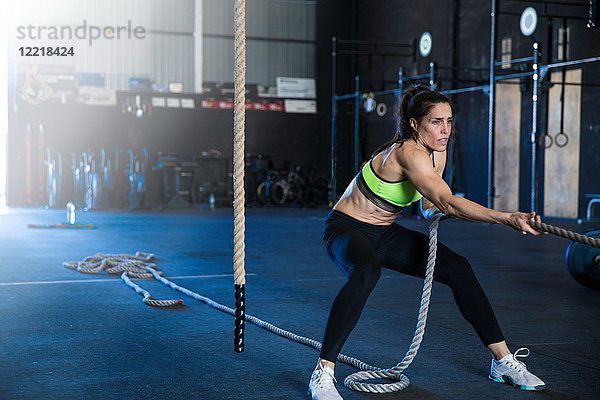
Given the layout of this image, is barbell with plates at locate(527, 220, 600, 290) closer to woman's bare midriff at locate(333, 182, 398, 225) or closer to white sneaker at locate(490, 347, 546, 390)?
white sneaker at locate(490, 347, 546, 390)

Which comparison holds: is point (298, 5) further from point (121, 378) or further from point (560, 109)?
point (121, 378)

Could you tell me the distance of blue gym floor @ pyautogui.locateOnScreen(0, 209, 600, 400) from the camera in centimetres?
268

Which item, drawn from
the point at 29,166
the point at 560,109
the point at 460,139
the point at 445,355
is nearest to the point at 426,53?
the point at 460,139

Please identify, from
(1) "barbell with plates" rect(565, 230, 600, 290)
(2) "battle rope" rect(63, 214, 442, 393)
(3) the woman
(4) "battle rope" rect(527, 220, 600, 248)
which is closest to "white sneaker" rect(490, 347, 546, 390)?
(3) the woman

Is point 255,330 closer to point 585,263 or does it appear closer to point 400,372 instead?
point 400,372

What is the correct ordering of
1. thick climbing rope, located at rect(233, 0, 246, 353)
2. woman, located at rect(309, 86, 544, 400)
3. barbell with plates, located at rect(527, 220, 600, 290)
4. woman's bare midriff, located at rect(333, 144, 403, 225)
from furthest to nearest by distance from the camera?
barbell with plates, located at rect(527, 220, 600, 290), woman's bare midriff, located at rect(333, 144, 403, 225), woman, located at rect(309, 86, 544, 400), thick climbing rope, located at rect(233, 0, 246, 353)

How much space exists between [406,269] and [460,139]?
11.3 meters

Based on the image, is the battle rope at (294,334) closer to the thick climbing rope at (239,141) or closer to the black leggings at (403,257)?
the black leggings at (403,257)

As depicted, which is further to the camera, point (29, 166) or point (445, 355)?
point (29, 166)

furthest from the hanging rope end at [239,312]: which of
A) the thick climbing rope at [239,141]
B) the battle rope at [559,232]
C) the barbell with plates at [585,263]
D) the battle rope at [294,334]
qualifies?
the barbell with plates at [585,263]

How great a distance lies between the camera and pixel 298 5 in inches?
675

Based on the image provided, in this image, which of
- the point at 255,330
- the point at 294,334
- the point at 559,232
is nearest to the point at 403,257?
the point at 559,232

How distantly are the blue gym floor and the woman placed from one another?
19 cm

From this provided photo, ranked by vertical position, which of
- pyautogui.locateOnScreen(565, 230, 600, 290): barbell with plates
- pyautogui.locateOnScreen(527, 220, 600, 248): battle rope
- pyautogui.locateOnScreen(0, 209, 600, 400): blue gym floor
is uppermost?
pyautogui.locateOnScreen(527, 220, 600, 248): battle rope
